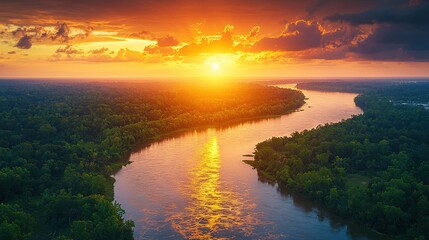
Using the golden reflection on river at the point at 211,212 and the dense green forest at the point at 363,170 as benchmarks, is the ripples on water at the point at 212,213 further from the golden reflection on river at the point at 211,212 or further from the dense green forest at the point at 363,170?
the dense green forest at the point at 363,170

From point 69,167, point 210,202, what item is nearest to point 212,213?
point 210,202

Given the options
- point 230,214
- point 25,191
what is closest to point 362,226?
point 230,214

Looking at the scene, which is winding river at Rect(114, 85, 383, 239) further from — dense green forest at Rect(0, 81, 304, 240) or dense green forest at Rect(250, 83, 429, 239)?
dense green forest at Rect(0, 81, 304, 240)

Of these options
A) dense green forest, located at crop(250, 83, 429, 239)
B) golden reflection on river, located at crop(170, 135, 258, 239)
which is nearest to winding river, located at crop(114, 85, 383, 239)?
golden reflection on river, located at crop(170, 135, 258, 239)

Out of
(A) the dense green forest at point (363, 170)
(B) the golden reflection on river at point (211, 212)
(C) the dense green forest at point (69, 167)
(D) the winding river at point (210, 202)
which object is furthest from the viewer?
(A) the dense green forest at point (363, 170)

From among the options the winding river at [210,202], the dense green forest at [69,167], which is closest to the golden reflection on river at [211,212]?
the winding river at [210,202]

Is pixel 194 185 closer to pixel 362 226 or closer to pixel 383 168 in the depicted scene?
pixel 362 226
